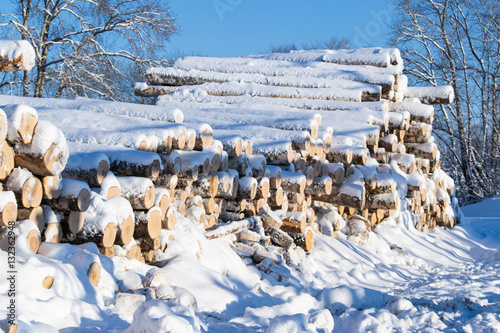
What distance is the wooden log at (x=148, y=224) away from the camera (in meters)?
4.25

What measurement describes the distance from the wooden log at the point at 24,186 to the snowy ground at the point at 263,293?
36 centimetres

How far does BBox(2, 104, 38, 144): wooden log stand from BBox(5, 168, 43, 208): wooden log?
0.26 metres

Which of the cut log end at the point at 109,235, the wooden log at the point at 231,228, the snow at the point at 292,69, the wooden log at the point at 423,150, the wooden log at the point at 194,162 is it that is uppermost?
the snow at the point at 292,69

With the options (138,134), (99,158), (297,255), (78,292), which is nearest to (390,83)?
(297,255)

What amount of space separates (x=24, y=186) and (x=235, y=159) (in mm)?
2820

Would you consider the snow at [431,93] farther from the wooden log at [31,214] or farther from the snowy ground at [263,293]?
the wooden log at [31,214]

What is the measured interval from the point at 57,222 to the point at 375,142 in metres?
5.48

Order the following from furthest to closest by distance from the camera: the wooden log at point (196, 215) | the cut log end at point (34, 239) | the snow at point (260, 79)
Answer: the snow at point (260, 79) → the wooden log at point (196, 215) → the cut log end at point (34, 239)

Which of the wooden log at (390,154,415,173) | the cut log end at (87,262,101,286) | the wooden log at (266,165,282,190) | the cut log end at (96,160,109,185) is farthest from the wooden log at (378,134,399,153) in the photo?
the cut log end at (87,262,101,286)

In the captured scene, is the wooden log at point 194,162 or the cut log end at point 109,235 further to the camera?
the wooden log at point 194,162

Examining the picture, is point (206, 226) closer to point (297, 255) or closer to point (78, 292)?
point (297, 255)

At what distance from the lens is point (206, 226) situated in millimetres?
5531

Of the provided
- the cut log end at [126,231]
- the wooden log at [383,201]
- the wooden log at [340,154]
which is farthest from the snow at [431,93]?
the cut log end at [126,231]

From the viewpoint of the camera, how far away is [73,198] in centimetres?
364
